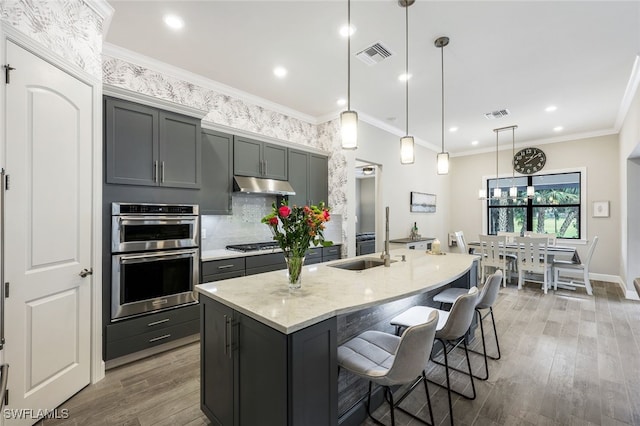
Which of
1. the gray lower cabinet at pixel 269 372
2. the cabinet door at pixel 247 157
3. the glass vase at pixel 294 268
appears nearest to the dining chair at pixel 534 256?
the cabinet door at pixel 247 157

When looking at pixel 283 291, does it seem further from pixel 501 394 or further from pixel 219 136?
pixel 219 136

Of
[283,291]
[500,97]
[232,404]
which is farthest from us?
[500,97]

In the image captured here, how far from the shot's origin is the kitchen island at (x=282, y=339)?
124 cm

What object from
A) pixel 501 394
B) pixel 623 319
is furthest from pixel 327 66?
pixel 623 319

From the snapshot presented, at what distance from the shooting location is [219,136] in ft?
11.5

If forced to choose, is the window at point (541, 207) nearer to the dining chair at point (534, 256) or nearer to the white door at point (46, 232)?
the dining chair at point (534, 256)

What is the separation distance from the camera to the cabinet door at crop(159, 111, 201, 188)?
9.12ft

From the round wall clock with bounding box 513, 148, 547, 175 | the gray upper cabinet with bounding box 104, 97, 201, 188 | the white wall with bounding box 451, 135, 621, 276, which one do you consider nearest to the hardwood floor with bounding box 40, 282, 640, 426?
the gray upper cabinet with bounding box 104, 97, 201, 188

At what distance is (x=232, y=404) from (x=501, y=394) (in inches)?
77.9

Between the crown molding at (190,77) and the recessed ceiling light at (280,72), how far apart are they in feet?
2.43

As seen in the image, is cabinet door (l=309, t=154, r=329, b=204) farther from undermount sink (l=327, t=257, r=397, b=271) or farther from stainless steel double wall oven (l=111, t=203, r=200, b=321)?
stainless steel double wall oven (l=111, t=203, r=200, b=321)

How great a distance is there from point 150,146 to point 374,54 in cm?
249

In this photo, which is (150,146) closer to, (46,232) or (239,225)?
(46,232)

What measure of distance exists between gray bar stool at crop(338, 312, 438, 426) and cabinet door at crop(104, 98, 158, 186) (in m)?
2.32
